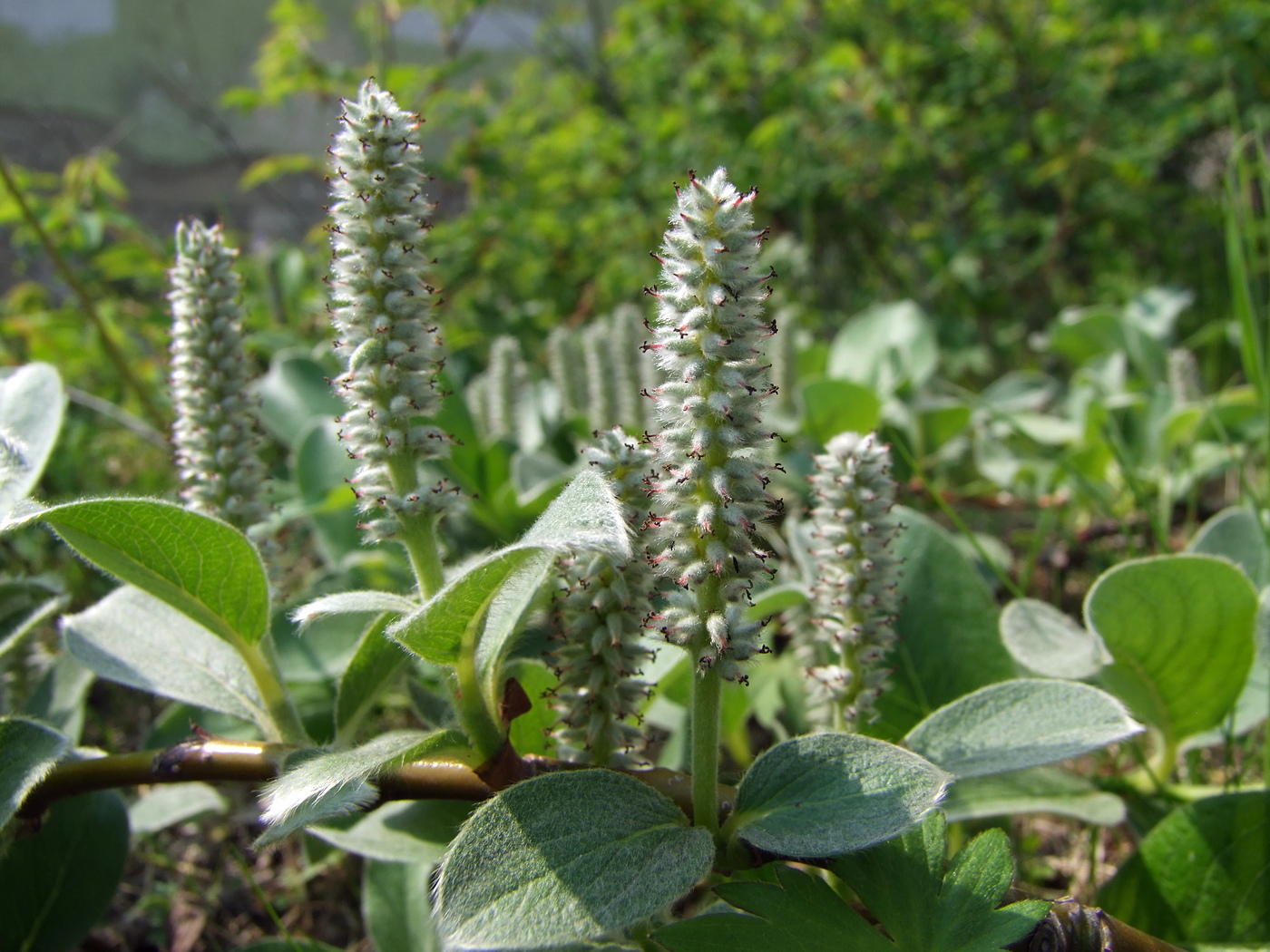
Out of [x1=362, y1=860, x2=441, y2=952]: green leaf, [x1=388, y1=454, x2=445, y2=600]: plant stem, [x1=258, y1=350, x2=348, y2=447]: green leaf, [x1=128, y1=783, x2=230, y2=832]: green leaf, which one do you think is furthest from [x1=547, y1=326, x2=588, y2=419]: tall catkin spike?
[x1=388, y1=454, x2=445, y2=600]: plant stem

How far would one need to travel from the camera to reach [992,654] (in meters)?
1.35

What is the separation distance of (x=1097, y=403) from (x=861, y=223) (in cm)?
264

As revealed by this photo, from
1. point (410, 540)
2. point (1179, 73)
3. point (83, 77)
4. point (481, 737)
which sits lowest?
point (481, 737)

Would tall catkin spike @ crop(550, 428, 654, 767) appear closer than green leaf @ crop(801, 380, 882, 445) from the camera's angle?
Yes

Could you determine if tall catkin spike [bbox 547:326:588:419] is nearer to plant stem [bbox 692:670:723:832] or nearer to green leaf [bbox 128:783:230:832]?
green leaf [bbox 128:783:230:832]

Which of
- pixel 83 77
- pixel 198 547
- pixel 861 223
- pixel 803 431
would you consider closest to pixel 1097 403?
pixel 803 431

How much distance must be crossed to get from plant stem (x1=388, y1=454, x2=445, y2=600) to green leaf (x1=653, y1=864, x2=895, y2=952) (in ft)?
1.26

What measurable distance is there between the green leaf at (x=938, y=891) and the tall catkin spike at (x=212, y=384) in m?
0.79

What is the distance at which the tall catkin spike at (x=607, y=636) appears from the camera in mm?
875

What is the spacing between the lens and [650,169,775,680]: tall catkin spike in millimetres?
727

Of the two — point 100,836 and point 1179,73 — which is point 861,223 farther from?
point 100,836

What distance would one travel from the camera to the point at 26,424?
3.67 ft

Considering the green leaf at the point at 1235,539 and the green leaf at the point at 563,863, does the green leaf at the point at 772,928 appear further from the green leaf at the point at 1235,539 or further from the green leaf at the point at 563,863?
the green leaf at the point at 1235,539

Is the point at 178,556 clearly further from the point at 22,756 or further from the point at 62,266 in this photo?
the point at 62,266
